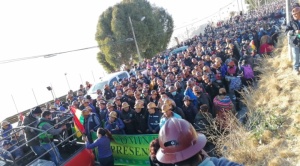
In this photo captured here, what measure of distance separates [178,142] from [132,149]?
4.74m

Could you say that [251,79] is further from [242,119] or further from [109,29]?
[109,29]

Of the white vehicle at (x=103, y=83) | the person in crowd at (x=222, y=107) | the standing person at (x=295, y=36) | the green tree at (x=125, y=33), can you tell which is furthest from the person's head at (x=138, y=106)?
the green tree at (x=125, y=33)

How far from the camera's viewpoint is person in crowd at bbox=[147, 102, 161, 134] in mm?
6062

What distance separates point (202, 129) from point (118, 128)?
2145mm

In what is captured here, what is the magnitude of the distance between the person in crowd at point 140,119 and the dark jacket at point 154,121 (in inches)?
11.6

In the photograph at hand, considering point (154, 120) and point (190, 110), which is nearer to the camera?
point (154, 120)

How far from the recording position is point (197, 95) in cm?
664

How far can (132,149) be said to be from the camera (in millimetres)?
6375

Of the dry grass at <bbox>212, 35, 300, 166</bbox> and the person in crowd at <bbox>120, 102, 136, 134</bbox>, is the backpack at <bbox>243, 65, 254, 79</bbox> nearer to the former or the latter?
the dry grass at <bbox>212, 35, 300, 166</bbox>

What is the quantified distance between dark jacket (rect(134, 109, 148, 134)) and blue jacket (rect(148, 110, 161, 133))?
298mm

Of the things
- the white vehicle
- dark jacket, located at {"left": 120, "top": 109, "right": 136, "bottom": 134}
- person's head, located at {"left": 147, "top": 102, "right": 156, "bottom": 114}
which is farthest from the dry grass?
the white vehicle

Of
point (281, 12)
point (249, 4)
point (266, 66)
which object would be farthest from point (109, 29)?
point (249, 4)

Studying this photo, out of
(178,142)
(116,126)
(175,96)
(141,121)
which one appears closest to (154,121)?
(141,121)

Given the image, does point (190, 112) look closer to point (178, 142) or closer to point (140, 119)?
point (140, 119)
